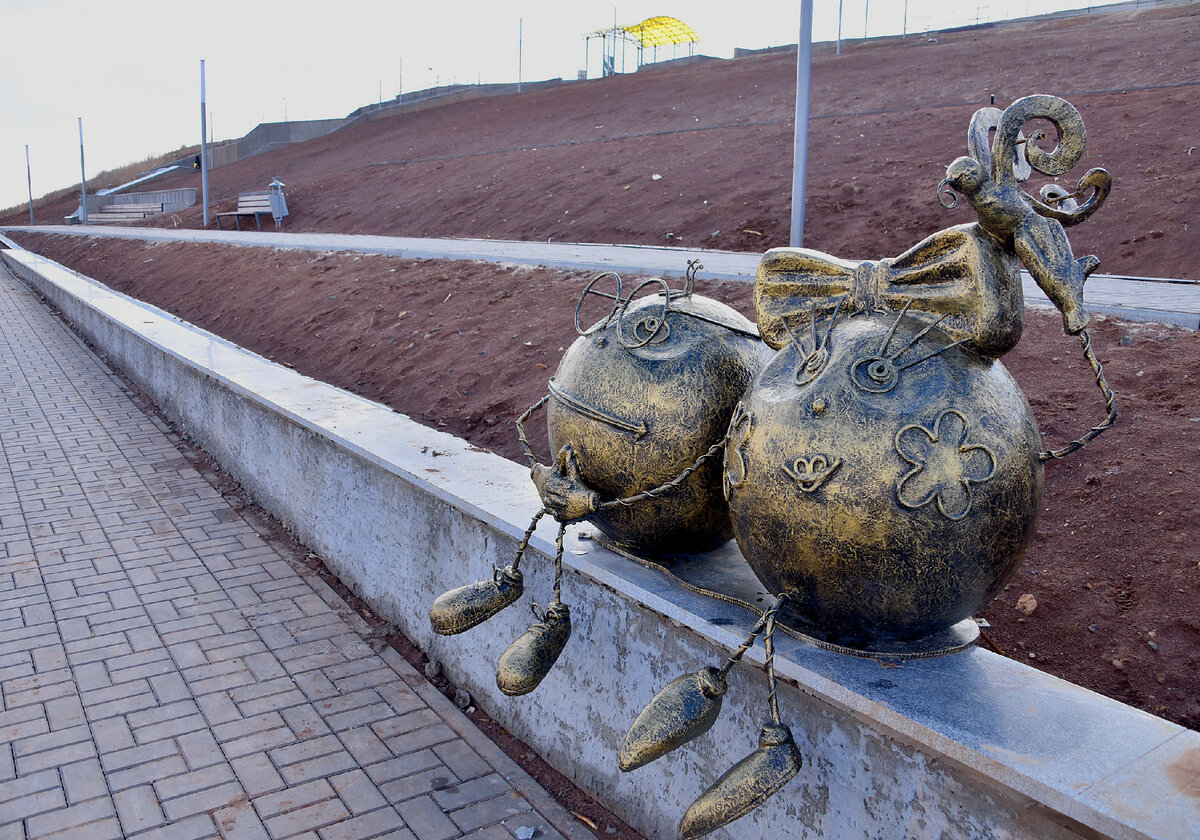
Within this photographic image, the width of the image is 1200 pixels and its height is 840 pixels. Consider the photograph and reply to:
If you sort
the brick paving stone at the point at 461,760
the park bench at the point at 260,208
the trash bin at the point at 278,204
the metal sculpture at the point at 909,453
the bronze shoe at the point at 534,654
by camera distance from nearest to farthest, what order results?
the metal sculpture at the point at 909,453, the bronze shoe at the point at 534,654, the brick paving stone at the point at 461,760, the trash bin at the point at 278,204, the park bench at the point at 260,208

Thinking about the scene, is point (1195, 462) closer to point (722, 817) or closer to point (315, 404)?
point (722, 817)

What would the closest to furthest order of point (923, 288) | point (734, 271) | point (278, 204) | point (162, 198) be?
1. point (923, 288)
2. point (734, 271)
3. point (278, 204)
4. point (162, 198)

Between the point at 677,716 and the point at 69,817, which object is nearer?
the point at 677,716

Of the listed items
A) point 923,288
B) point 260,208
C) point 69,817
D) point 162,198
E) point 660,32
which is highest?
point 660,32

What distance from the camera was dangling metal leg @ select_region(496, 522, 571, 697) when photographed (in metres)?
2.80

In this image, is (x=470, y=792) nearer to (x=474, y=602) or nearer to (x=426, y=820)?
(x=426, y=820)

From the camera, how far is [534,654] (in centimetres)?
285

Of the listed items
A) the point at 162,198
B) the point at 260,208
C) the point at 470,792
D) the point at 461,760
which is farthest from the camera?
the point at 162,198

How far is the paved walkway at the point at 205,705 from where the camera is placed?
328cm

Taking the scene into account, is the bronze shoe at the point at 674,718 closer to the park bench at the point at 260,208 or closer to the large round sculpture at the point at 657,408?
the large round sculpture at the point at 657,408

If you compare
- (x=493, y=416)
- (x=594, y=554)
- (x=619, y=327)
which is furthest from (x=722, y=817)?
(x=493, y=416)

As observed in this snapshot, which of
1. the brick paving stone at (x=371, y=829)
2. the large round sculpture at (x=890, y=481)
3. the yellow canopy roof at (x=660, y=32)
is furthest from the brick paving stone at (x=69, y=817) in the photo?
the yellow canopy roof at (x=660, y=32)

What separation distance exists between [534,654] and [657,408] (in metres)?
0.85

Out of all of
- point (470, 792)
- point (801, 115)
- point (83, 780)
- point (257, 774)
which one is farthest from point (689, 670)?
point (801, 115)
